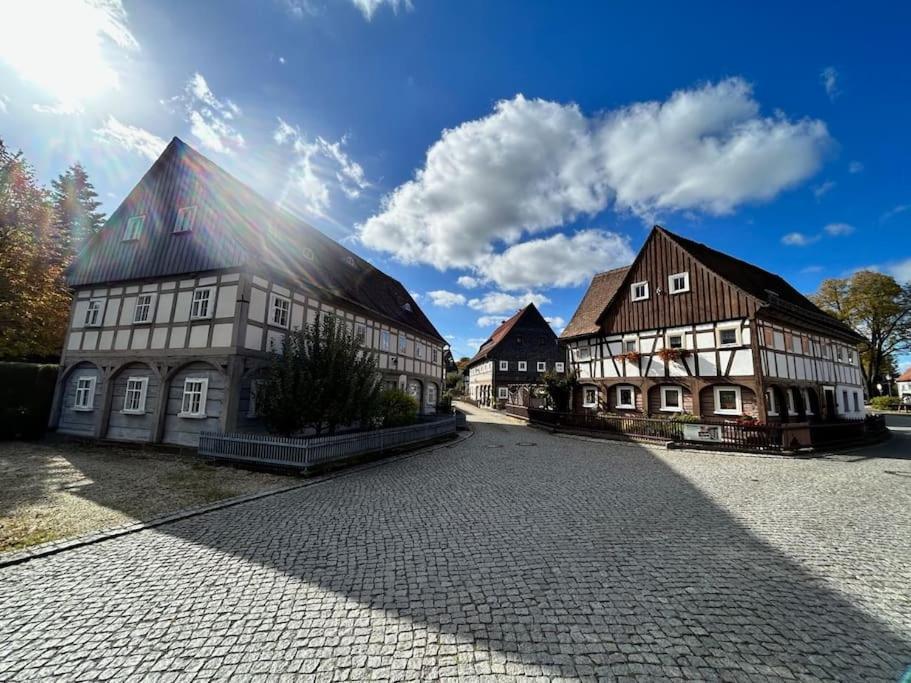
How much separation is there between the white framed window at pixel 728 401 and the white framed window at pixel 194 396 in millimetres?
22787

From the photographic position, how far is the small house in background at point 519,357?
1679 inches

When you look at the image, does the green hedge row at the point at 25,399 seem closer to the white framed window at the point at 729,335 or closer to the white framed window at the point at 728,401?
the white framed window at the point at 728,401

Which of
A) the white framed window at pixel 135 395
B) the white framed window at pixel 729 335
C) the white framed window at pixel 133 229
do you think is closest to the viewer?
the white framed window at pixel 135 395

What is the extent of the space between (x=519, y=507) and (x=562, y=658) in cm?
469

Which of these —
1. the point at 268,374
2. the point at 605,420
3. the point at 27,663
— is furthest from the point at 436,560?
the point at 605,420

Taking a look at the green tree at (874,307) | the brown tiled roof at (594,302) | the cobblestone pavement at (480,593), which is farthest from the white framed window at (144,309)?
the green tree at (874,307)

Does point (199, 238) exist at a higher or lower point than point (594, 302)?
lower

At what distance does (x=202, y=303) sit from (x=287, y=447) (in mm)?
7480

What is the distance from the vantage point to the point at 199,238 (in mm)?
15570

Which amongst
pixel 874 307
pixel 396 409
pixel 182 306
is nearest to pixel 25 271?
pixel 182 306

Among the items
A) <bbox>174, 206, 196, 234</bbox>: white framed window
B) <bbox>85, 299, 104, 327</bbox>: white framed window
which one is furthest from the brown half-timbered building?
<bbox>85, 299, 104, 327</bbox>: white framed window

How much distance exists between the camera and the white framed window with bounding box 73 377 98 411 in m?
16.0

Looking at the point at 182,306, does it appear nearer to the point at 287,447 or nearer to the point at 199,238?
the point at 199,238

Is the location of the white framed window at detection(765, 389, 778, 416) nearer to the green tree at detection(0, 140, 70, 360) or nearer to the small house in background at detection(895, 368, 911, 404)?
the green tree at detection(0, 140, 70, 360)
